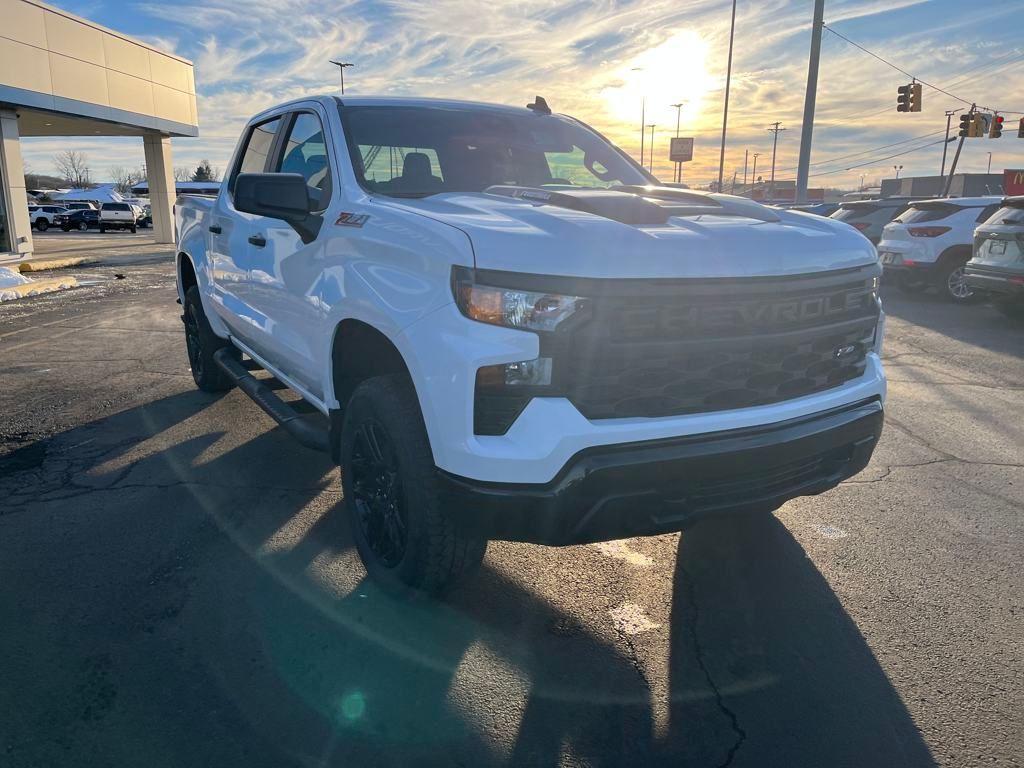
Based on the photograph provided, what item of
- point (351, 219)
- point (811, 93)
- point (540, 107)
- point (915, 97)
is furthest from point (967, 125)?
point (351, 219)

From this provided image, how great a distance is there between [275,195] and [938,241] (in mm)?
11516

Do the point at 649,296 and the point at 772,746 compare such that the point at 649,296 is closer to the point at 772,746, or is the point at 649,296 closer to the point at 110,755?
the point at 772,746

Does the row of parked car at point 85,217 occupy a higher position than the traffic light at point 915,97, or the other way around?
the traffic light at point 915,97

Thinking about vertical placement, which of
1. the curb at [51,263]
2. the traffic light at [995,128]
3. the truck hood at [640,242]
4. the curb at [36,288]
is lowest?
the curb at [51,263]

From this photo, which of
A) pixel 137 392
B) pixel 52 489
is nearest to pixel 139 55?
pixel 137 392

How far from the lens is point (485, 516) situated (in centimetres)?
240

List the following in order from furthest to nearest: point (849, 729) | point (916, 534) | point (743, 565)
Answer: point (916, 534) < point (743, 565) < point (849, 729)

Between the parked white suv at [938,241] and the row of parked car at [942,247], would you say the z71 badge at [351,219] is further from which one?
the parked white suv at [938,241]

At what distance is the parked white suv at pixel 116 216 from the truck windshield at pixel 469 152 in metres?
39.7

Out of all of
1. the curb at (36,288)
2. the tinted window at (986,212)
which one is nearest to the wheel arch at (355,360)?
the tinted window at (986,212)

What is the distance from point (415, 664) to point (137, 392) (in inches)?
183

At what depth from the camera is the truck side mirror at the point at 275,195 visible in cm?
322

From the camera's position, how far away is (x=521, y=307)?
2373 millimetres

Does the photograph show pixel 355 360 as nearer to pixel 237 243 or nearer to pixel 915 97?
pixel 237 243
